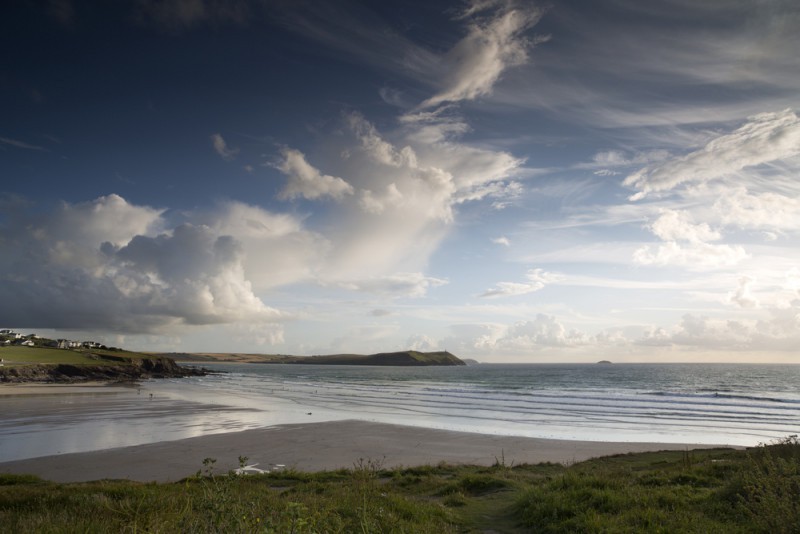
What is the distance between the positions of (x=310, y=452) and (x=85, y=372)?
268 ft

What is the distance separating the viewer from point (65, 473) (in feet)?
58.4


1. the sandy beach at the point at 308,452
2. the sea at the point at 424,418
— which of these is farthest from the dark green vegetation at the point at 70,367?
the sandy beach at the point at 308,452

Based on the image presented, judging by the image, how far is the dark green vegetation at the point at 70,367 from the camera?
241 feet

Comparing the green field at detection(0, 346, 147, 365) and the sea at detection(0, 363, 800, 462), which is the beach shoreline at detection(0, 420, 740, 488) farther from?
the green field at detection(0, 346, 147, 365)

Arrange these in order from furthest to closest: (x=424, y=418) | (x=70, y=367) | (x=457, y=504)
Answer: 1. (x=70, y=367)
2. (x=424, y=418)
3. (x=457, y=504)

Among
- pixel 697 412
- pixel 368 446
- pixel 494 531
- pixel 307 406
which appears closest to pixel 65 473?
pixel 368 446

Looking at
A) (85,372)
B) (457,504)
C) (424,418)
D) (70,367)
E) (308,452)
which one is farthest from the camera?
(85,372)

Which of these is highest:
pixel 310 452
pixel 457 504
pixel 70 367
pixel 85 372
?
pixel 457 504

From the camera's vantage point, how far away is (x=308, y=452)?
23062 mm

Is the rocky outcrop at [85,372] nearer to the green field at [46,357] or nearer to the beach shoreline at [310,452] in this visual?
Result: the green field at [46,357]

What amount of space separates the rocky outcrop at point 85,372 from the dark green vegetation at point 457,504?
76.2m

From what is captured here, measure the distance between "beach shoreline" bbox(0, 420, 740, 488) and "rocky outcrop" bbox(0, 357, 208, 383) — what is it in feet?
217

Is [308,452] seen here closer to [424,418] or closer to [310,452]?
[310,452]

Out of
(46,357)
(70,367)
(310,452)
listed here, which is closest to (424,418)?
(310,452)
